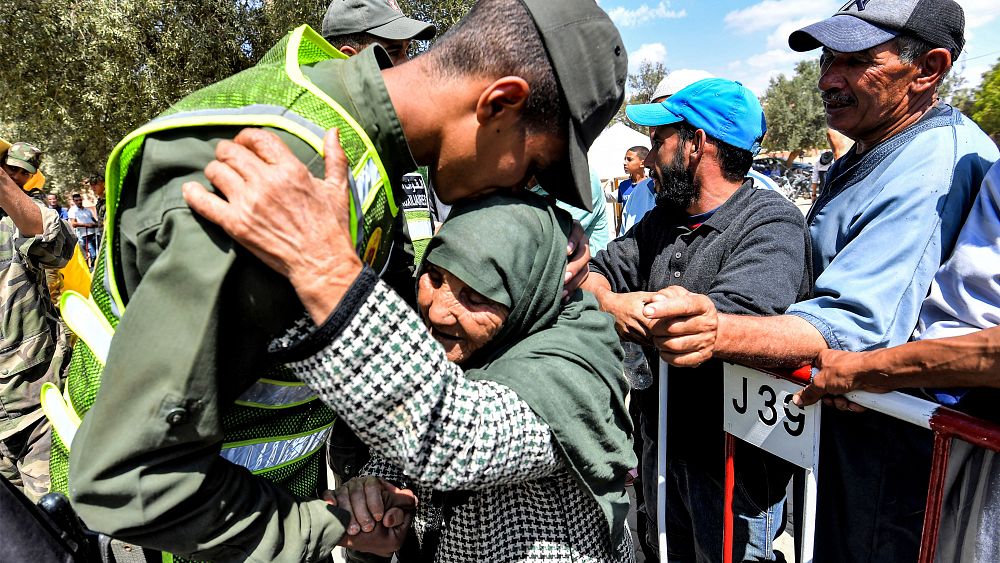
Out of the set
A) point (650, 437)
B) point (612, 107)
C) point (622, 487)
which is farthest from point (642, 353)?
point (612, 107)

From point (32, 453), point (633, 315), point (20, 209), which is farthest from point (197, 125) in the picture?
point (32, 453)

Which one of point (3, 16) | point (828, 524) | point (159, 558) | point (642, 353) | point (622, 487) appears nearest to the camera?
point (159, 558)

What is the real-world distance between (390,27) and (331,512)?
2947 millimetres

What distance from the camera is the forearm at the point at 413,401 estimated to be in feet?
3.33

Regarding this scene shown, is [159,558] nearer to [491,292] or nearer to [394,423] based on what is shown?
[394,423]

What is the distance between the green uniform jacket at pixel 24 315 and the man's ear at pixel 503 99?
3.82m

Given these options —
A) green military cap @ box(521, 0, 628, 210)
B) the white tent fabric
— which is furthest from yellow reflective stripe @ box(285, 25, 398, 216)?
the white tent fabric

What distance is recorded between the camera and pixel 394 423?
3.48 ft

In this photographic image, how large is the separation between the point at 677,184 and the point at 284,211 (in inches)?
89.1

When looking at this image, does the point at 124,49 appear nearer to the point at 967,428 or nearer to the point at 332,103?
the point at 332,103

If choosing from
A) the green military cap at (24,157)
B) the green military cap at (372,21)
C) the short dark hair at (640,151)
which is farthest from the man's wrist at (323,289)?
the short dark hair at (640,151)

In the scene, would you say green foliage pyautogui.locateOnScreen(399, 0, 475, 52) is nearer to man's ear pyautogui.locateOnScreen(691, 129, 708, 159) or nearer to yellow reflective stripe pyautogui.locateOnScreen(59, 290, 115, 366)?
man's ear pyautogui.locateOnScreen(691, 129, 708, 159)

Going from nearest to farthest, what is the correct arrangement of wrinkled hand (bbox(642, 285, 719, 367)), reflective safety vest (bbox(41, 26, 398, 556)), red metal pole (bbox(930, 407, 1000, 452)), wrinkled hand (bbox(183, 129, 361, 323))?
wrinkled hand (bbox(183, 129, 361, 323)), reflective safety vest (bbox(41, 26, 398, 556)), red metal pole (bbox(930, 407, 1000, 452)), wrinkled hand (bbox(642, 285, 719, 367))

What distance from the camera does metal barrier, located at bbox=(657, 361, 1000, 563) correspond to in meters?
1.69
